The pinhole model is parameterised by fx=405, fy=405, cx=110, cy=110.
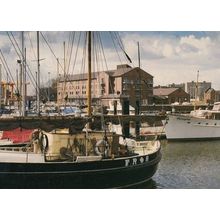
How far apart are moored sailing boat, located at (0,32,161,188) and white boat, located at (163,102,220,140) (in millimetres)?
11925

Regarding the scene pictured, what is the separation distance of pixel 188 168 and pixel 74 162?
226 inches

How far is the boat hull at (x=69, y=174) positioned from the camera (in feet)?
32.7

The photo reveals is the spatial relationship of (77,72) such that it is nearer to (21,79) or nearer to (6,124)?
(21,79)

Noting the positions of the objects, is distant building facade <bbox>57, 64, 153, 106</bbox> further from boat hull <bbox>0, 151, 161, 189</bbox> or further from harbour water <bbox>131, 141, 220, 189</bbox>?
boat hull <bbox>0, 151, 161, 189</bbox>

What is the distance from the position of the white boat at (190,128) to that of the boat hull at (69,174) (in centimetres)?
1276

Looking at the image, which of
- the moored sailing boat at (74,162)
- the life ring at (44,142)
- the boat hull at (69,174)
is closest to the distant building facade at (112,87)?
the moored sailing boat at (74,162)

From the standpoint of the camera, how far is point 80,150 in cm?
1080

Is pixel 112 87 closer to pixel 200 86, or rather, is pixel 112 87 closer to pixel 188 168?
pixel 200 86

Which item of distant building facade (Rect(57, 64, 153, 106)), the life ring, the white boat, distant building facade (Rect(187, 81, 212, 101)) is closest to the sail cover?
distant building facade (Rect(57, 64, 153, 106))

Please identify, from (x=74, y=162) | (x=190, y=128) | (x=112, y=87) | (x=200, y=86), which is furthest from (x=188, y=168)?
(x=190, y=128)

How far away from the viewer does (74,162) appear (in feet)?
33.7

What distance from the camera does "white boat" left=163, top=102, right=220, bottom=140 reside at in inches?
933
